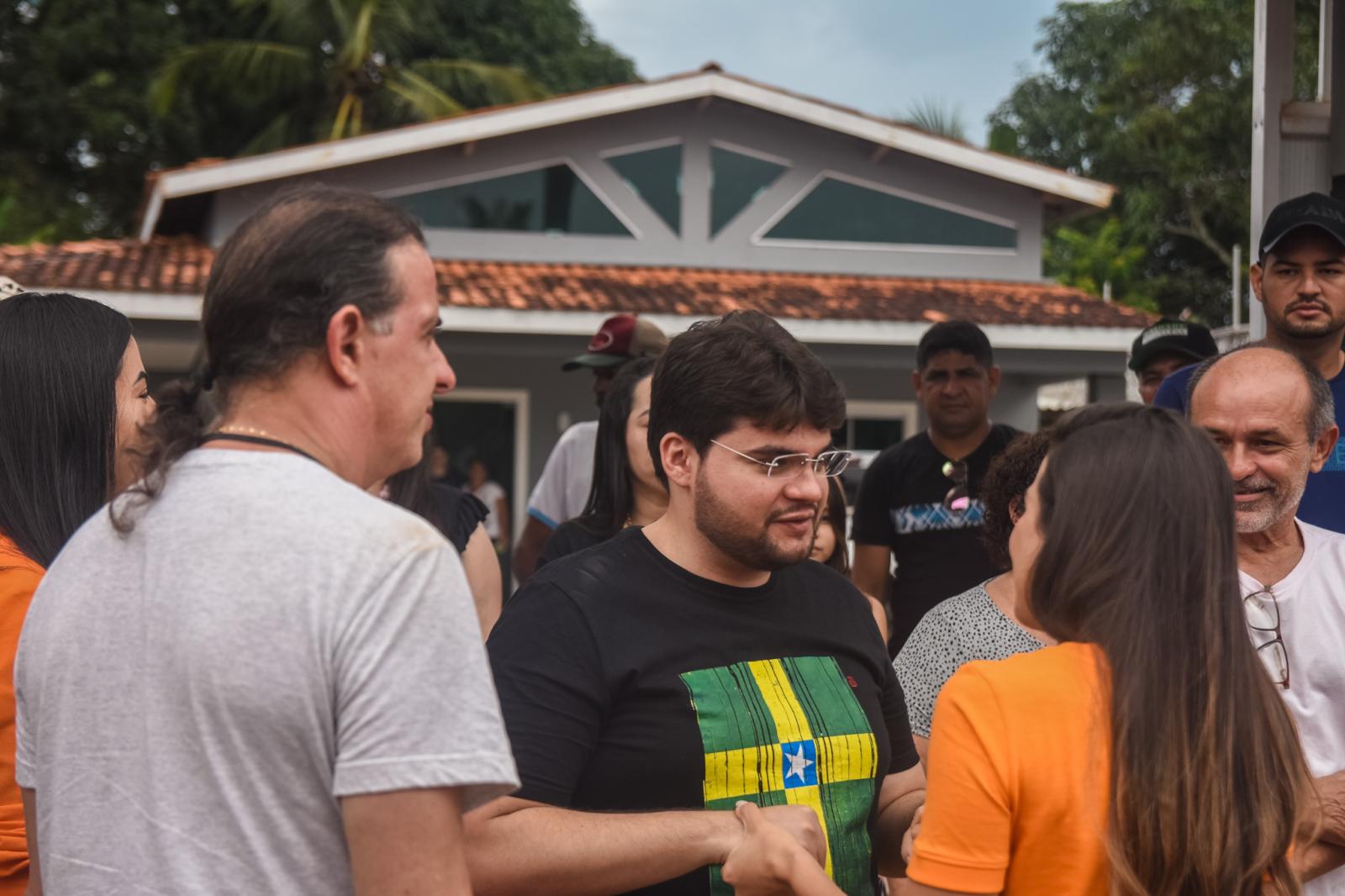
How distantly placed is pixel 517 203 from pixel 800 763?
12711 mm

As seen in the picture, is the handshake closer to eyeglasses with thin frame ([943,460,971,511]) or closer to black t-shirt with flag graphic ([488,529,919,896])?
black t-shirt with flag graphic ([488,529,919,896])

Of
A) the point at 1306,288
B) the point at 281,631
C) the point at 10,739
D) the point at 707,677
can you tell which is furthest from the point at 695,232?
the point at 281,631

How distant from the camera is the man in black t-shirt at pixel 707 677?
2.16 metres

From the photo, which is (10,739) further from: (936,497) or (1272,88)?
(1272,88)

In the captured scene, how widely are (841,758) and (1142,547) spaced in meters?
0.76

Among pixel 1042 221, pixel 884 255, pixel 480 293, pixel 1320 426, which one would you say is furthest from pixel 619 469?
pixel 1042 221

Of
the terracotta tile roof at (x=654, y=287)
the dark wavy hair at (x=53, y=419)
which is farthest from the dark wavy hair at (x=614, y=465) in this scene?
the terracotta tile roof at (x=654, y=287)

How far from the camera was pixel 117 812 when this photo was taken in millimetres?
1547

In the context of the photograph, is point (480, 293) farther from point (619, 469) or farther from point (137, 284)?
point (619, 469)

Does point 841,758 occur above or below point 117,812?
below

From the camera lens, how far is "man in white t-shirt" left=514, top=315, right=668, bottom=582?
5238 millimetres

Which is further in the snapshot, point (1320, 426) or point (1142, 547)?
point (1320, 426)

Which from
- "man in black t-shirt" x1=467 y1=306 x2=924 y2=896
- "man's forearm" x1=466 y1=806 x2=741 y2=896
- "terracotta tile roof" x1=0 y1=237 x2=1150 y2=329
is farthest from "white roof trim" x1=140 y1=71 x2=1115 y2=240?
"man's forearm" x1=466 y1=806 x2=741 y2=896

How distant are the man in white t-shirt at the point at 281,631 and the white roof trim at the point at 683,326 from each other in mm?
10265
